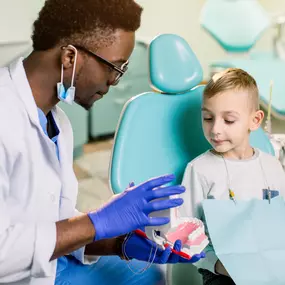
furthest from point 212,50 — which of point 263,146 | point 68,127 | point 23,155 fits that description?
point 23,155

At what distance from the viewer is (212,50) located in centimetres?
457

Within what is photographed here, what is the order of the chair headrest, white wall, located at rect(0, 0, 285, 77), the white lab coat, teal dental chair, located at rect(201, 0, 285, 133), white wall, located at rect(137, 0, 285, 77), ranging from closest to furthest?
the white lab coat < the chair headrest < white wall, located at rect(0, 0, 285, 77) < teal dental chair, located at rect(201, 0, 285, 133) < white wall, located at rect(137, 0, 285, 77)

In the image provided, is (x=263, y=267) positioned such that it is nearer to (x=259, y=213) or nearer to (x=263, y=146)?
(x=259, y=213)

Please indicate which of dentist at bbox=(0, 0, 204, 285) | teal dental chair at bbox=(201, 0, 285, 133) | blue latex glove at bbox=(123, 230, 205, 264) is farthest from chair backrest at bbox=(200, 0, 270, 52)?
blue latex glove at bbox=(123, 230, 205, 264)

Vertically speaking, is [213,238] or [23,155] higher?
[23,155]

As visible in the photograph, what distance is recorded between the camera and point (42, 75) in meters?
1.05

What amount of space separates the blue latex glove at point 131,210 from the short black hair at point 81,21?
0.36m

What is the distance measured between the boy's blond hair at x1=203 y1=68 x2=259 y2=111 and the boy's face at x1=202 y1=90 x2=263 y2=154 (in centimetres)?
1

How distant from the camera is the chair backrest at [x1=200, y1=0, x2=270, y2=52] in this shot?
3209 mm

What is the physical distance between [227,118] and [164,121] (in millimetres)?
240

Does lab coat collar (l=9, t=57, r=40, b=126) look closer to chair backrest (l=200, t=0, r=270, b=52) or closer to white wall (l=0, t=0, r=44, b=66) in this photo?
white wall (l=0, t=0, r=44, b=66)

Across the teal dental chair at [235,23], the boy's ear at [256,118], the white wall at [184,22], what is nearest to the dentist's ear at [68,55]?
the boy's ear at [256,118]

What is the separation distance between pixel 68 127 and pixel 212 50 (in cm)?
353

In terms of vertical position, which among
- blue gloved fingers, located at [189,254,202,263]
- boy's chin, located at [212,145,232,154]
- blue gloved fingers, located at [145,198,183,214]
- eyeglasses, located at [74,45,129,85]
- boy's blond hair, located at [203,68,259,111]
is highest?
eyeglasses, located at [74,45,129,85]
